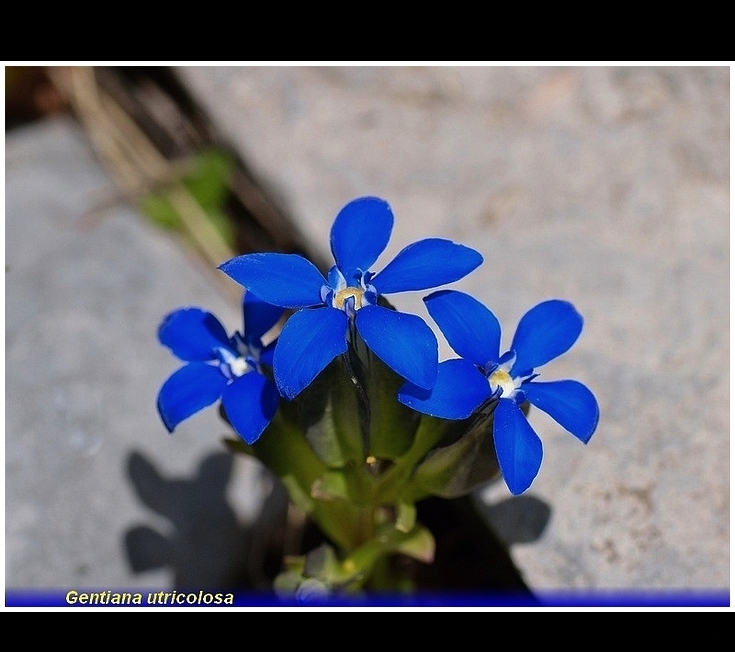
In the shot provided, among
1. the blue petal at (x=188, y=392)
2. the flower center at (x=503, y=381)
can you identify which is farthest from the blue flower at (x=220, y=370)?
the flower center at (x=503, y=381)

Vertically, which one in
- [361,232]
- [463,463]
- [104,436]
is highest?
[361,232]

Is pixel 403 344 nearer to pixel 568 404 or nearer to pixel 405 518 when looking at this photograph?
pixel 568 404

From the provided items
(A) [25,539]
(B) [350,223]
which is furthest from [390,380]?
(A) [25,539]

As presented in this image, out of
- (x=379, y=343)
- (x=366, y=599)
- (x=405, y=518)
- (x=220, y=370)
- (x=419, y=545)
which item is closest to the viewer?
(x=379, y=343)

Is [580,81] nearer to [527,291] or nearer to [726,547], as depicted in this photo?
[527,291]

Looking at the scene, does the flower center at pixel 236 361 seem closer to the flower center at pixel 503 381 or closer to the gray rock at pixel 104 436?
the flower center at pixel 503 381

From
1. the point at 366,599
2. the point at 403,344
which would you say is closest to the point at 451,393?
the point at 403,344

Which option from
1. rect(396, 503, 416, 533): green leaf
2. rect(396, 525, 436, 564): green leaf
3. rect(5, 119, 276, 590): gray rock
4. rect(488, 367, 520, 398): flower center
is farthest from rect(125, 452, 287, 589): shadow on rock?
rect(488, 367, 520, 398): flower center
